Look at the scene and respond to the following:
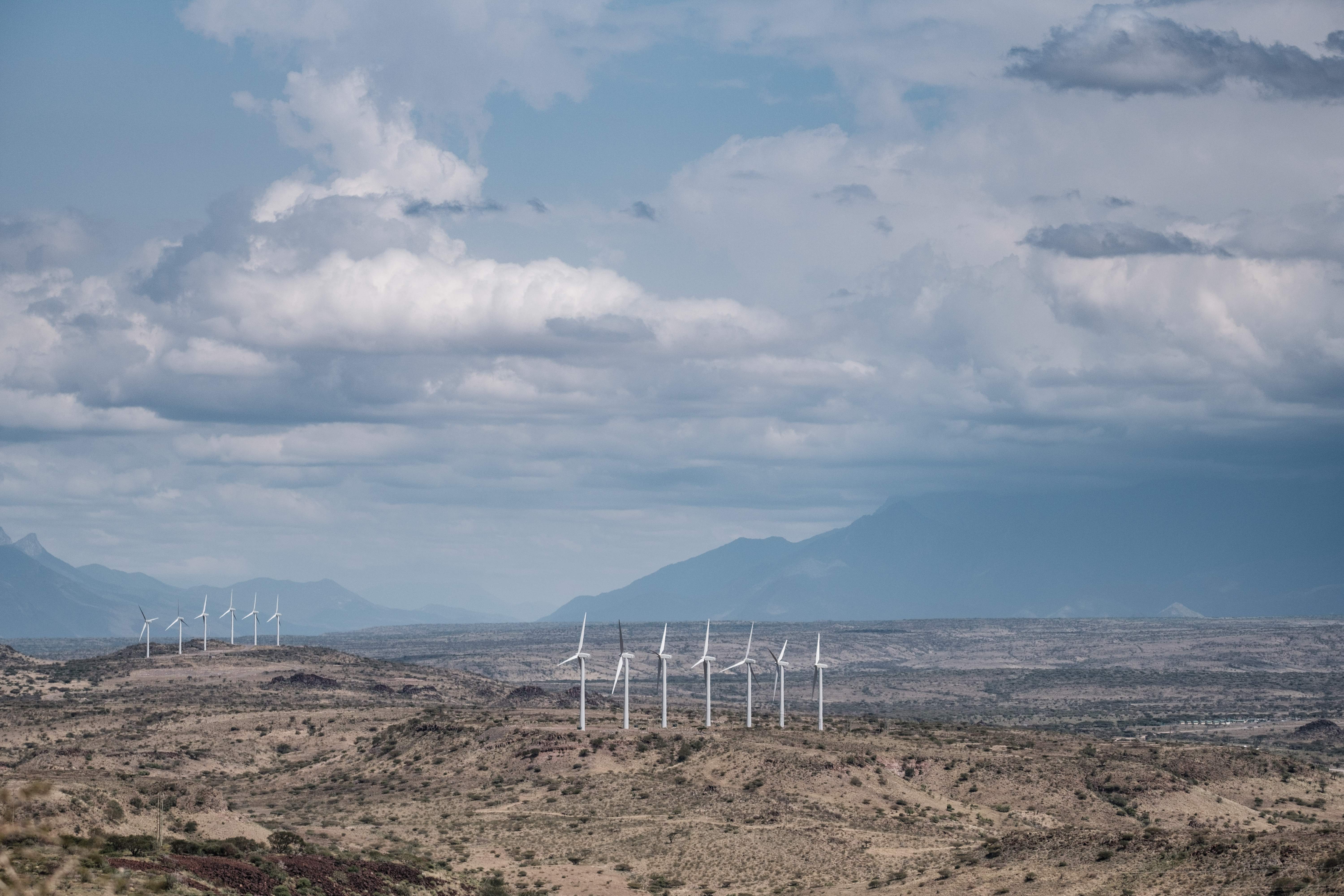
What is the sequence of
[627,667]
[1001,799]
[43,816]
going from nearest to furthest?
[43,816] < [1001,799] < [627,667]

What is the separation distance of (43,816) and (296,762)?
196ft

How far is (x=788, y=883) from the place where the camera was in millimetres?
71438

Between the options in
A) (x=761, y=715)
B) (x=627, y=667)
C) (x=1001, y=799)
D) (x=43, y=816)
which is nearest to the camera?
(x=43, y=816)

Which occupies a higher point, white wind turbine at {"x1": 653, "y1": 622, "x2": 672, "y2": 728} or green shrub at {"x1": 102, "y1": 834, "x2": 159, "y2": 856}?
white wind turbine at {"x1": 653, "y1": 622, "x2": 672, "y2": 728}

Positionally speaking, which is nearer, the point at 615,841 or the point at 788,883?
the point at 788,883

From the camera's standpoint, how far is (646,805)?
9150 cm

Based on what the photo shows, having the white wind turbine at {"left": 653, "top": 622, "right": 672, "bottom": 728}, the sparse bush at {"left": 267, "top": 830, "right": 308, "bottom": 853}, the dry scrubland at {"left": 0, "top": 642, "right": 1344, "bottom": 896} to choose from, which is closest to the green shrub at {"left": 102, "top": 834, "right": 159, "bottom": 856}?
the dry scrubland at {"left": 0, "top": 642, "right": 1344, "bottom": 896}

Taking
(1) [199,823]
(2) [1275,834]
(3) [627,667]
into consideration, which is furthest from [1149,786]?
(1) [199,823]

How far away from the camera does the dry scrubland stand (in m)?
59.7

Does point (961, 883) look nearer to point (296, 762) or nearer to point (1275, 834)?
point (1275, 834)

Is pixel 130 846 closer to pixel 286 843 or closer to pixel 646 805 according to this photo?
pixel 286 843

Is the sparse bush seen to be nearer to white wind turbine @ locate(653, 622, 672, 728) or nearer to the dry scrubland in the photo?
the dry scrubland

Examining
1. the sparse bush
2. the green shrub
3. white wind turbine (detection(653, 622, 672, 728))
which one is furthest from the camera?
white wind turbine (detection(653, 622, 672, 728))

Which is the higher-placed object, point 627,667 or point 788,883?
point 627,667
